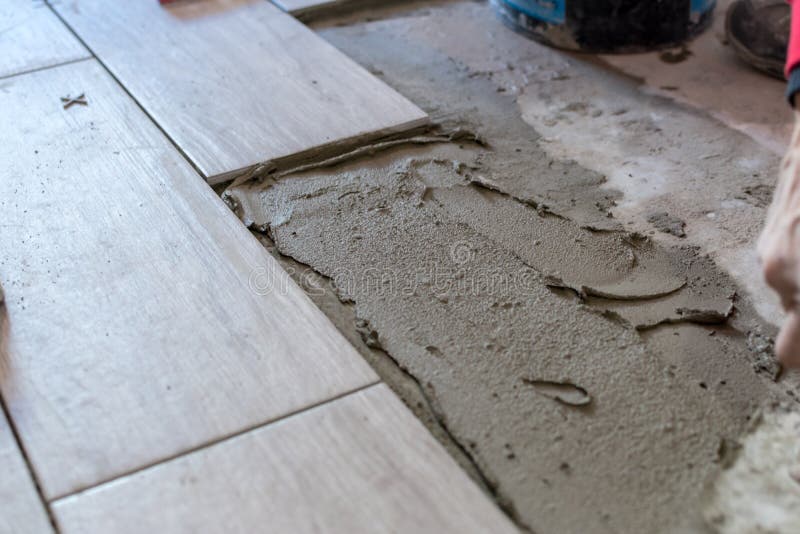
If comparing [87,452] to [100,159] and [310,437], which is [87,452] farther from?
[100,159]

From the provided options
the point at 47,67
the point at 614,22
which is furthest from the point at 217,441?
the point at 614,22

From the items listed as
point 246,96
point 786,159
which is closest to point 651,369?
point 786,159

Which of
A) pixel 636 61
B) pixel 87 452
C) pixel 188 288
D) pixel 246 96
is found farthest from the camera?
pixel 636 61

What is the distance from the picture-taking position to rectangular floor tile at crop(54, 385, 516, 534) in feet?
4.01

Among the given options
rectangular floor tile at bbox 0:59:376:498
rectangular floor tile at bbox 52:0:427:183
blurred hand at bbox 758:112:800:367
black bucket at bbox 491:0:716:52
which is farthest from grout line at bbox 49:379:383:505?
black bucket at bbox 491:0:716:52

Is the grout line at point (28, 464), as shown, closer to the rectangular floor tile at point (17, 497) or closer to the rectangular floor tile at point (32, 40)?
the rectangular floor tile at point (17, 497)

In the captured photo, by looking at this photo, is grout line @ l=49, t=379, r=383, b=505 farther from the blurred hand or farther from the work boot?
the work boot

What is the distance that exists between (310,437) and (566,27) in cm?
191

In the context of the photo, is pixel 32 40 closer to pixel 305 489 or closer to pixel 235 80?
pixel 235 80

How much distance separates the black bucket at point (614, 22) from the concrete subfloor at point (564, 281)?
191mm

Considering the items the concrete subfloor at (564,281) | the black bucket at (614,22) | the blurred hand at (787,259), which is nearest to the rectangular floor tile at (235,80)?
the concrete subfloor at (564,281)

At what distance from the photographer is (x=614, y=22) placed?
273 cm

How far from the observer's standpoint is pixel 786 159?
1.28m

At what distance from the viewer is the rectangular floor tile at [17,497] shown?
1.24 metres
